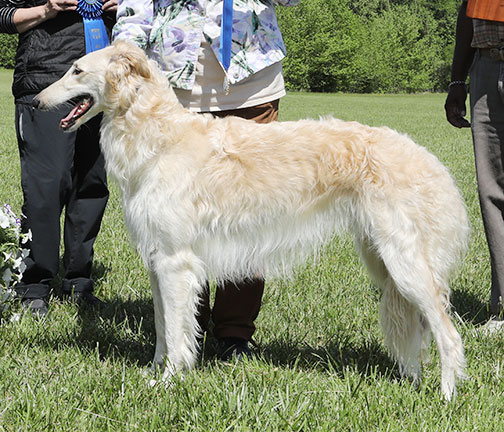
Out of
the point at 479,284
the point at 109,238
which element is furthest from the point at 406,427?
the point at 109,238

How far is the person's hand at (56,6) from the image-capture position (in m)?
3.97

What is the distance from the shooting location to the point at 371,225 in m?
3.08

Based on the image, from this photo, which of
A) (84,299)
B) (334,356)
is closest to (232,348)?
(334,356)

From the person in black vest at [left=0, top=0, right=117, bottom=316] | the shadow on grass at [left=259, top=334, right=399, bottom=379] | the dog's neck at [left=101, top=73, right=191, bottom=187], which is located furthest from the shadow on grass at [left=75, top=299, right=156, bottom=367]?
the dog's neck at [left=101, top=73, right=191, bottom=187]

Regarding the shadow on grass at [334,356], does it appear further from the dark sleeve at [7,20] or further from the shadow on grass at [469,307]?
the dark sleeve at [7,20]

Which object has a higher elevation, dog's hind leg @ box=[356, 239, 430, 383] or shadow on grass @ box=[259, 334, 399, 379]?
dog's hind leg @ box=[356, 239, 430, 383]

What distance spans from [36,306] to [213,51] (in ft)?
6.92

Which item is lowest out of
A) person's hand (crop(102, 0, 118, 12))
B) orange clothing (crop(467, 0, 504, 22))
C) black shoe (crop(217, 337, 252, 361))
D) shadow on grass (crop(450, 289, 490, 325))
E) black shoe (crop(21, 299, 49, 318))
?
shadow on grass (crop(450, 289, 490, 325))

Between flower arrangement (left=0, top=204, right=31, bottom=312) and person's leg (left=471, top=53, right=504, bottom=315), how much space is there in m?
3.03

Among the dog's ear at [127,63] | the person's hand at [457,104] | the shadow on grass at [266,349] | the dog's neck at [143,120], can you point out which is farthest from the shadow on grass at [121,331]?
the person's hand at [457,104]

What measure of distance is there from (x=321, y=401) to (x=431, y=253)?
2.98ft

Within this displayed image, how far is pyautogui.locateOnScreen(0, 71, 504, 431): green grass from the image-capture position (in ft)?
8.96

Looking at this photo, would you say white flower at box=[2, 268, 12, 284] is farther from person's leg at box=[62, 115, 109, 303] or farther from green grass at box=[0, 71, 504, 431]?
person's leg at box=[62, 115, 109, 303]

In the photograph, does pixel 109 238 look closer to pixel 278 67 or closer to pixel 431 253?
pixel 278 67
